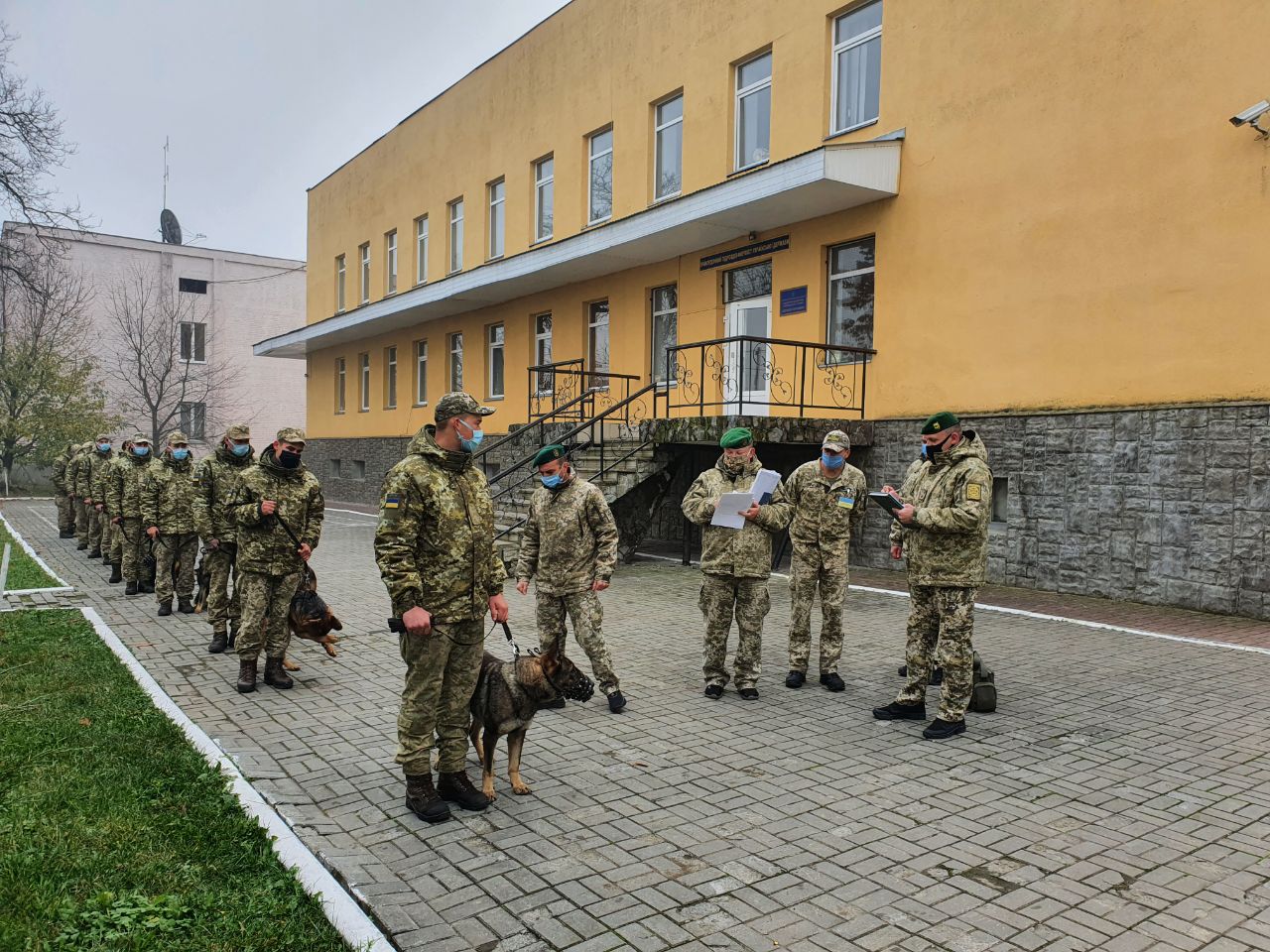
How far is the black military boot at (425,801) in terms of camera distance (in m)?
4.32

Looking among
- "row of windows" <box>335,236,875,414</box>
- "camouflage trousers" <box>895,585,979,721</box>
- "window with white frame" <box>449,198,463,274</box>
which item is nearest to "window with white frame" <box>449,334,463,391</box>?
"row of windows" <box>335,236,875,414</box>

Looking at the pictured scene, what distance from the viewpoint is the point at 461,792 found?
449 cm

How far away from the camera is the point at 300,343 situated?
29.4m

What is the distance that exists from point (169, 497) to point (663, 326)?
9904 millimetres

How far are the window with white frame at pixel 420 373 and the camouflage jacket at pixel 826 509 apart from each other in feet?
66.2

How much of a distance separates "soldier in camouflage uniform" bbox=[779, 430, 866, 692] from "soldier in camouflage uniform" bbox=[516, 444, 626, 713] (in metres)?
1.41

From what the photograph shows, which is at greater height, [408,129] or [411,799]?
[408,129]

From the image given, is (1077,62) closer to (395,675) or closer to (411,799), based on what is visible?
(395,675)

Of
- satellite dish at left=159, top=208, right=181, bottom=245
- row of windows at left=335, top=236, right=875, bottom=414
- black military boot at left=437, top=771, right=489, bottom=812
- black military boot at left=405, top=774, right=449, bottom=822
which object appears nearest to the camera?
black military boot at left=405, top=774, right=449, bottom=822

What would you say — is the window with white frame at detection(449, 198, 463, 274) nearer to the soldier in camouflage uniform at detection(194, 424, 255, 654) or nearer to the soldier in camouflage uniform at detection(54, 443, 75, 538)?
the soldier in camouflage uniform at detection(54, 443, 75, 538)

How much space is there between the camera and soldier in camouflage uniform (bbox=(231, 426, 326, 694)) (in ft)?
22.3

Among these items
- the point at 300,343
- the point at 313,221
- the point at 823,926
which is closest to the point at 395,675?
the point at 823,926

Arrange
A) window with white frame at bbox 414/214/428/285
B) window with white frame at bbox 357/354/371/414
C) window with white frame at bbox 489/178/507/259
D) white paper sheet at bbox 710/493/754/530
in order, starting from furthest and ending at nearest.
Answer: window with white frame at bbox 357/354/371/414 → window with white frame at bbox 414/214/428/285 → window with white frame at bbox 489/178/507/259 → white paper sheet at bbox 710/493/754/530

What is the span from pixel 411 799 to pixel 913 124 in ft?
38.3
